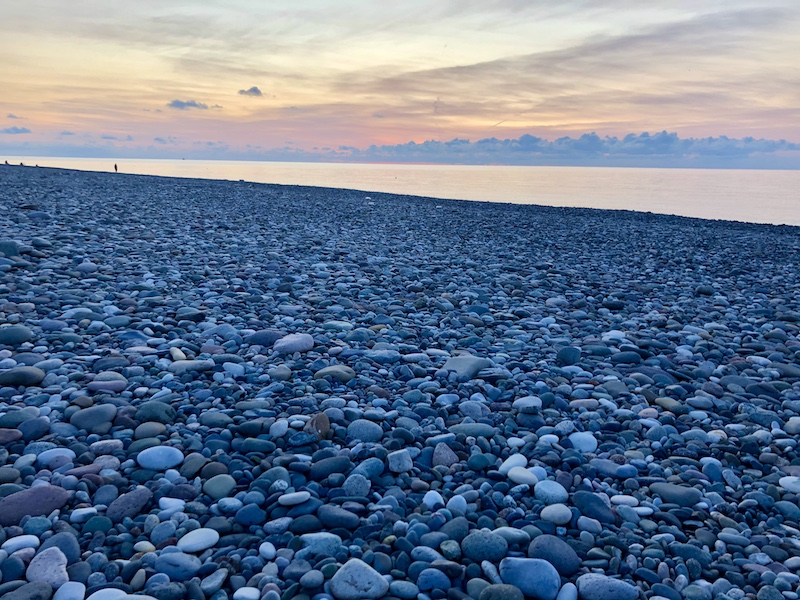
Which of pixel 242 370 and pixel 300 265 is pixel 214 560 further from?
pixel 300 265

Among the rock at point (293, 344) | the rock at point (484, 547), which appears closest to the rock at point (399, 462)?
the rock at point (484, 547)

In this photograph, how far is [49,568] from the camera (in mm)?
2490

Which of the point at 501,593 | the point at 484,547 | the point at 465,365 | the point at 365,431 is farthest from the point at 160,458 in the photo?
the point at 465,365

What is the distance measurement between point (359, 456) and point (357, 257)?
24.3 feet

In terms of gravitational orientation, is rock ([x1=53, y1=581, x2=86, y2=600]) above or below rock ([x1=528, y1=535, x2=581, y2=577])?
below

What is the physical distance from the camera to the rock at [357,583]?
2.46 m

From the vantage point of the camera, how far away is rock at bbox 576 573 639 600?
251 cm

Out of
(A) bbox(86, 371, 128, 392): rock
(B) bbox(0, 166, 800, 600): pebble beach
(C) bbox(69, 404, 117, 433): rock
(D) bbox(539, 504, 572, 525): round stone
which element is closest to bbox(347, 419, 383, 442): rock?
(B) bbox(0, 166, 800, 600): pebble beach

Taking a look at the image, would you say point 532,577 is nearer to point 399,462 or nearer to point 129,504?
point 399,462

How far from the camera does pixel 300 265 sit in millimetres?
9633

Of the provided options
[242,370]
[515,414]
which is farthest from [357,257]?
[515,414]

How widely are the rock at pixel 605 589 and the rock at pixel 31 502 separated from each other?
2.53m

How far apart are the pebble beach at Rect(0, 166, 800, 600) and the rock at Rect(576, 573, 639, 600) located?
0.01 m

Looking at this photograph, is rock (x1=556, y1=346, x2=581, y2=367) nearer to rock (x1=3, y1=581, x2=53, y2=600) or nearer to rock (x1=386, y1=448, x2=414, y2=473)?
rock (x1=386, y1=448, x2=414, y2=473)
